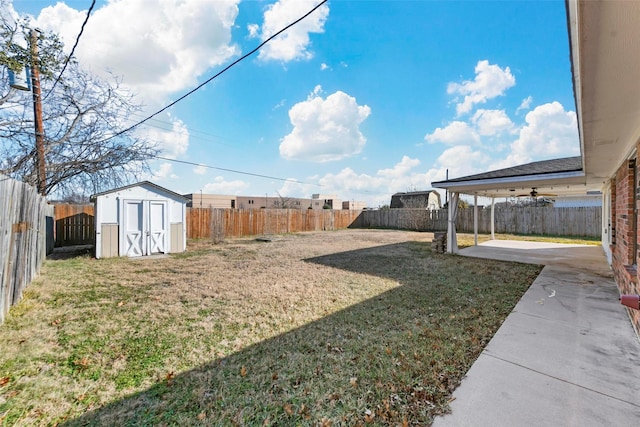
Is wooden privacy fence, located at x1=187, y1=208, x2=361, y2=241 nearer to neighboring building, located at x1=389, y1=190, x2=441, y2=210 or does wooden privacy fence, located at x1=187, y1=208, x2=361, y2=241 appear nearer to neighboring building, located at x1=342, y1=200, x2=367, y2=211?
neighboring building, located at x1=389, y1=190, x2=441, y2=210

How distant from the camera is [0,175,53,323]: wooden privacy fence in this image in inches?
140

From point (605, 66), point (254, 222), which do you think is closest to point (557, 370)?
point (605, 66)

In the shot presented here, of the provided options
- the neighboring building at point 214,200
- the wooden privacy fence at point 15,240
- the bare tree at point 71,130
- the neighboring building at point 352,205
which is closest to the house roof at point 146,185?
the bare tree at point 71,130

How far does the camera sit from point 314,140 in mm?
16812

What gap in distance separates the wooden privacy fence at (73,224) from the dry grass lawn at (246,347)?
6303 mm

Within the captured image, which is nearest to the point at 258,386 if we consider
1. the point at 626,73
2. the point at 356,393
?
the point at 356,393

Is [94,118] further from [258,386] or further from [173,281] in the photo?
[258,386]

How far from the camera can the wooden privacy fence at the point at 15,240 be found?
3.55 metres

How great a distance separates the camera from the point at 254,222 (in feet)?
51.1

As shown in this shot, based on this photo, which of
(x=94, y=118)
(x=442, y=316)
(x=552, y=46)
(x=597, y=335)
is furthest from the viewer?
(x=94, y=118)

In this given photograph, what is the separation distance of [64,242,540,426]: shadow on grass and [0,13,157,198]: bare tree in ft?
27.8

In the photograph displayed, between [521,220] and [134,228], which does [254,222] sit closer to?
[134,228]

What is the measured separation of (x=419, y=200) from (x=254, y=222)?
18898 millimetres

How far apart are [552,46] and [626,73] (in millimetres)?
4699
